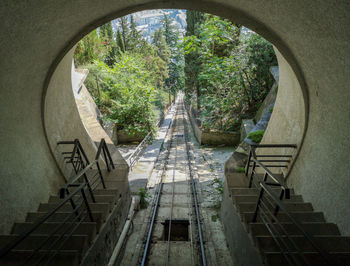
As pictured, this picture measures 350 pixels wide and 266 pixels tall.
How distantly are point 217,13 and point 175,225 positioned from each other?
5852 millimetres

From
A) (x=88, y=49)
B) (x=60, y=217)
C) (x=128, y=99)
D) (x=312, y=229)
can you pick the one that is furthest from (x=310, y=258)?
(x=88, y=49)

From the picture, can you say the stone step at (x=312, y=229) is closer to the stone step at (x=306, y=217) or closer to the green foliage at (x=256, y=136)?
the stone step at (x=306, y=217)

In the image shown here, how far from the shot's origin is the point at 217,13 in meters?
4.05

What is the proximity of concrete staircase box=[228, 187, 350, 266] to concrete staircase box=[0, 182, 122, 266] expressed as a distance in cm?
239

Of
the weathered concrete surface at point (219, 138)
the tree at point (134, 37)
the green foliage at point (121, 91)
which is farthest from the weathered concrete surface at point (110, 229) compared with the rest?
the tree at point (134, 37)

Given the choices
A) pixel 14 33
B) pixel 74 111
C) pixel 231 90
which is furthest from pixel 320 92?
pixel 231 90

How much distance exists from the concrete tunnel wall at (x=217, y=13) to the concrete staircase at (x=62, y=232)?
0.25 metres

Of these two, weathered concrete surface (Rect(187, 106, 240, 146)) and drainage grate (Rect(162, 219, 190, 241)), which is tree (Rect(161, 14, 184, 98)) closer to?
weathered concrete surface (Rect(187, 106, 240, 146))

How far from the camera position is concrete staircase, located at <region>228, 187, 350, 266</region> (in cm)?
262

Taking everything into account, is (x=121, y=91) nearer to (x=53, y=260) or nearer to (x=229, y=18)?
(x=229, y=18)

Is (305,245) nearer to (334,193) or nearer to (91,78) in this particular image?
(334,193)

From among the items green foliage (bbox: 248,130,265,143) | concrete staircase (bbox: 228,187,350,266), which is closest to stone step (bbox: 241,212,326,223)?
concrete staircase (bbox: 228,187,350,266)

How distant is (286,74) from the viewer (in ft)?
17.7

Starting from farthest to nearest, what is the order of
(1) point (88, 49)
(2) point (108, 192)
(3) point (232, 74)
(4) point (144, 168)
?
(1) point (88, 49), (3) point (232, 74), (4) point (144, 168), (2) point (108, 192)
